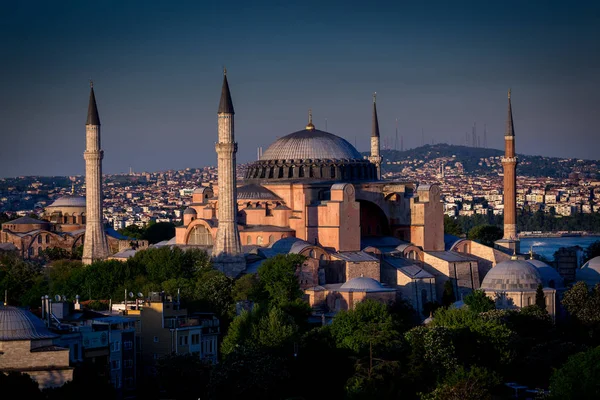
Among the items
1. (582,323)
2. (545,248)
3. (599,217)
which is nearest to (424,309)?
(582,323)

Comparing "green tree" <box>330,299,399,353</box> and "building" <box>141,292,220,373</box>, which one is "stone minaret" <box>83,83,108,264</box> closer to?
"building" <box>141,292,220,373</box>

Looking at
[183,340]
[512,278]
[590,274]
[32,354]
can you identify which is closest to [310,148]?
[512,278]

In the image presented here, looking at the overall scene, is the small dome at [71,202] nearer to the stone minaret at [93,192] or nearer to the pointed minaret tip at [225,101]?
the stone minaret at [93,192]

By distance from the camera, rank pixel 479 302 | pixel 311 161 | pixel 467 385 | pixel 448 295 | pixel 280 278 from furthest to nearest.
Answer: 1. pixel 311 161
2. pixel 448 295
3. pixel 280 278
4. pixel 479 302
5. pixel 467 385

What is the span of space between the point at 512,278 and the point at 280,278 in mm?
7301

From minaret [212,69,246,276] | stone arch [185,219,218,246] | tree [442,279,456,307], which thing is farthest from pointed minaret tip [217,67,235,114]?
tree [442,279,456,307]

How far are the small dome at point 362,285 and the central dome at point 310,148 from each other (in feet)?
26.3

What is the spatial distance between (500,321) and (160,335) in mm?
9645

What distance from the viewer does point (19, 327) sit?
98.8 ft

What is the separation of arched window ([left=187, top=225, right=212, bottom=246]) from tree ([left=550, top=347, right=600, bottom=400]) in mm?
16474

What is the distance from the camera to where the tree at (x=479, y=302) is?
1642 inches

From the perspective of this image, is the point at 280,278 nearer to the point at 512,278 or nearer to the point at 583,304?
the point at 512,278

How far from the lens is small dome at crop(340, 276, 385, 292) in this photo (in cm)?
4284

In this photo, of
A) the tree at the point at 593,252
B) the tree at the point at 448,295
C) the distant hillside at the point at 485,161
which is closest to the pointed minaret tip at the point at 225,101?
the tree at the point at 448,295
